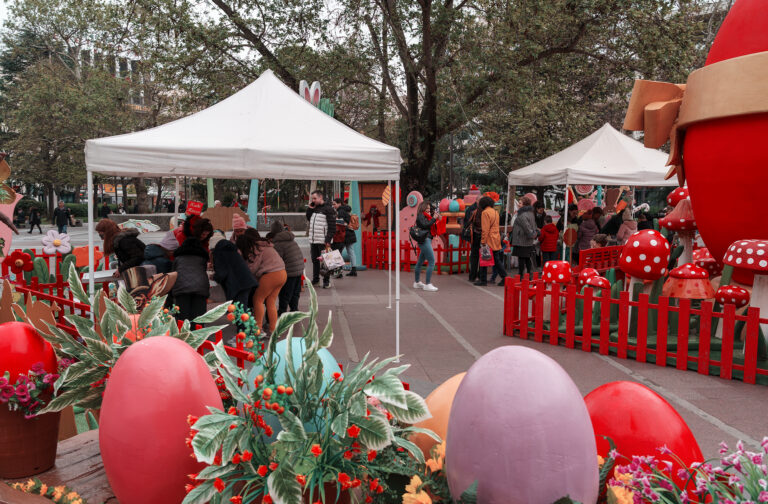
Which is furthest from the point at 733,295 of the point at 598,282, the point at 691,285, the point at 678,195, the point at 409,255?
the point at 409,255

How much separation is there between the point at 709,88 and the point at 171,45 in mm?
13491

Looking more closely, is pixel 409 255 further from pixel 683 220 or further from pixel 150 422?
pixel 150 422

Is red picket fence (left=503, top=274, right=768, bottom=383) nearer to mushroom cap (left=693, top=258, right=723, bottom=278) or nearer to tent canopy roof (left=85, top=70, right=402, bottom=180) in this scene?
mushroom cap (left=693, top=258, right=723, bottom=278)

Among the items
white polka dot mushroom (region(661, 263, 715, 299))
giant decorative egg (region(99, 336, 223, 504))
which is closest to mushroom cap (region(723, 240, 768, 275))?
white polka dot mushroom (region(661, 263, 715, 299))

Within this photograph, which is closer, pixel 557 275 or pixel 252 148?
pixel 252 148

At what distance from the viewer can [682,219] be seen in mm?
7875

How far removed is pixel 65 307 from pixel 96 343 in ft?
17.0

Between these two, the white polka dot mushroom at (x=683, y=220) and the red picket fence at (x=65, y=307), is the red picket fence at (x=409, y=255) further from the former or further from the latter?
the red picket fence at (x=65, y=307)

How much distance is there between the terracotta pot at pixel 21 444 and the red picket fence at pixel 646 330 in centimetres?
549

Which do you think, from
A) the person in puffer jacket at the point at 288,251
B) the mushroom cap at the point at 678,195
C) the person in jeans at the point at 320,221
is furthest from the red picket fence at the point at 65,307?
the mushroom cap at the point at 678,195

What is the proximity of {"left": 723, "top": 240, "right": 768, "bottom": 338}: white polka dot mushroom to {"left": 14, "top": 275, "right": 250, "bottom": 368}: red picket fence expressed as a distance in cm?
467

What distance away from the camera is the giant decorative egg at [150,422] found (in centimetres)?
219

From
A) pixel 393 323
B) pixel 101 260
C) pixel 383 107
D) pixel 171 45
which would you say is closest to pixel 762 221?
pixel 393 323

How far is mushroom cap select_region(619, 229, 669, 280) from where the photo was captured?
6.85 m
